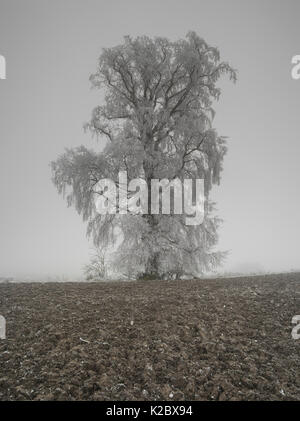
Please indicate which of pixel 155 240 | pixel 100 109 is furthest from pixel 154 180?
pixel 100 109

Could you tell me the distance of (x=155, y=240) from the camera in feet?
33.8

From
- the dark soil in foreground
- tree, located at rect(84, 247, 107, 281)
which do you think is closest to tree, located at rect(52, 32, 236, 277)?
tree, located at rect(84, 247, 107, 281)

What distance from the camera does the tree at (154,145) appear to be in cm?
1038

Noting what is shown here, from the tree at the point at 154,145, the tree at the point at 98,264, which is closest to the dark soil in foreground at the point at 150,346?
the tree at the point at 154,145

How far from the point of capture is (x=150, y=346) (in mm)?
4055

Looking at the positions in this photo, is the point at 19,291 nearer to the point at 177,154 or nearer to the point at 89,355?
the point at 89,355

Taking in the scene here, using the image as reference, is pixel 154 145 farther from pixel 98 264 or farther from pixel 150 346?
pixel 150 346

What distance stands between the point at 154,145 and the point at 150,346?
903 centimetres

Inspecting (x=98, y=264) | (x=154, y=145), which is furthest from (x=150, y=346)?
(x=154, y=145)

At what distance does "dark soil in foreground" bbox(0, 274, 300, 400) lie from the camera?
3.27 meters

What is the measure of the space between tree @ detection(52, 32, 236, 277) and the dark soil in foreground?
14.4 feet

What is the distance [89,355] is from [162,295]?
254 centimetres

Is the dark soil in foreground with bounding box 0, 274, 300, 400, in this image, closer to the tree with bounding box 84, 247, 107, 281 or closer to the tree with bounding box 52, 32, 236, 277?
the tree with bounding box 52, 32, 236, 277
